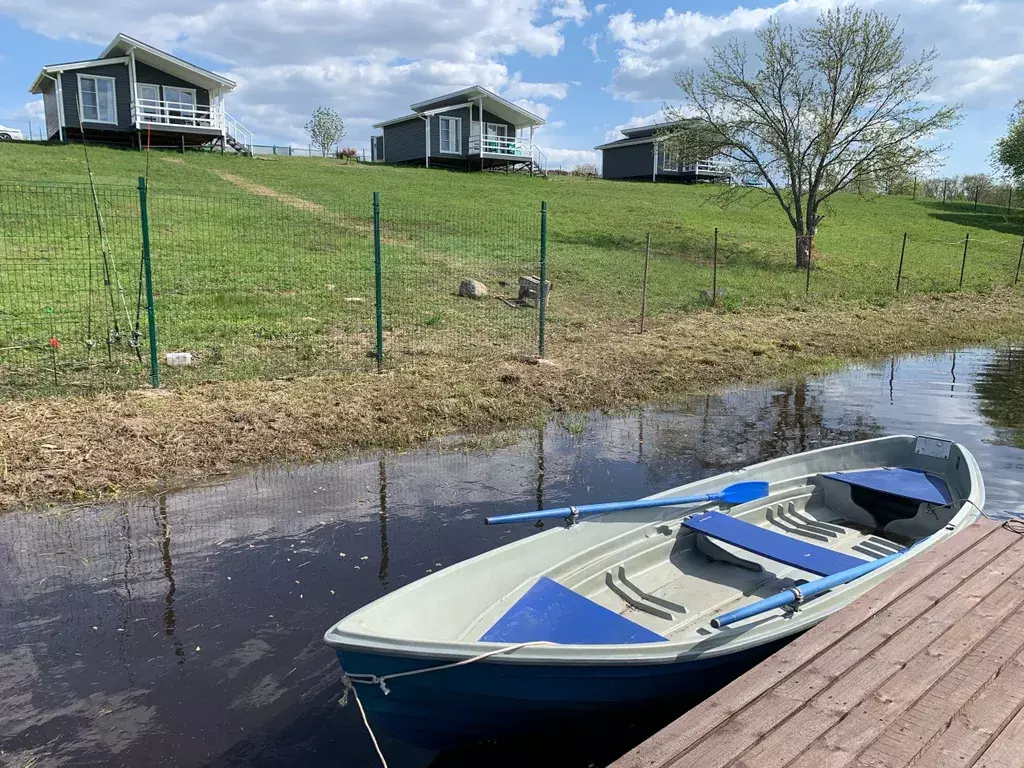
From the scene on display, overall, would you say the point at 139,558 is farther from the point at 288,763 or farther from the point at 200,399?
the point at 200,399

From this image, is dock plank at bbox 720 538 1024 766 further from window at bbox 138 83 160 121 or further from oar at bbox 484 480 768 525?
window at bbox 138 83 160 121

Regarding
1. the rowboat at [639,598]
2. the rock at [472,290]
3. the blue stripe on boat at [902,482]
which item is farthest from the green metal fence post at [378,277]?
the blue stripe on boat at [902,482]

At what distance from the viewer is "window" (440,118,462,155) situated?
4225cm

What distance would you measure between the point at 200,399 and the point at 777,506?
5.88 meters

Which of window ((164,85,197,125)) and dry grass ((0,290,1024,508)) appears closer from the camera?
dry grass ((0,290,1024,508))

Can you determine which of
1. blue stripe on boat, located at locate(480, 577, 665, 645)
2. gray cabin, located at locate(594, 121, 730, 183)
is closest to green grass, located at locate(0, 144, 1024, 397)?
blue stripe on boat, located at locate(480, 577, 665, 645)

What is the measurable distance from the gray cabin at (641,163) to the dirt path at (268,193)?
91.3 feet

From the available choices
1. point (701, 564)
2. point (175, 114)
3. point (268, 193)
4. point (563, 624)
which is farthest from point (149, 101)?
point (563, 624)

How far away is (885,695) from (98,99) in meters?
39.1

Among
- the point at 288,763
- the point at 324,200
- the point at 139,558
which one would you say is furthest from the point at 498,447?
the point at 324,200

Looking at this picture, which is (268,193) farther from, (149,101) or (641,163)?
(641,163)

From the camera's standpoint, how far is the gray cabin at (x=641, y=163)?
1925 inches

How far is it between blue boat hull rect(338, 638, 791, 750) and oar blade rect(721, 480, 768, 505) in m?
1.74

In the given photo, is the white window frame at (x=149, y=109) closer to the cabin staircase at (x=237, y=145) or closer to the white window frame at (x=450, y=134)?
the cabin staircase at (x=237, y=145)
